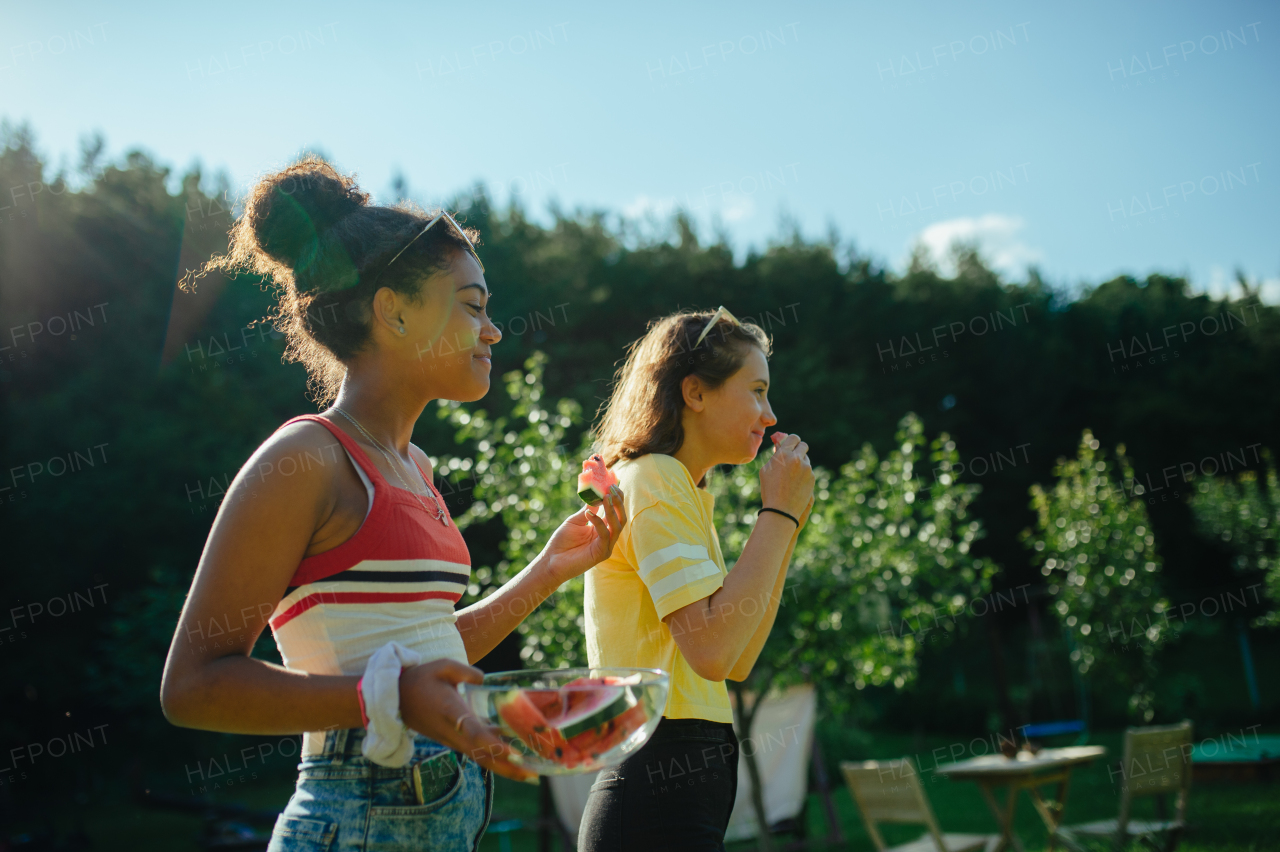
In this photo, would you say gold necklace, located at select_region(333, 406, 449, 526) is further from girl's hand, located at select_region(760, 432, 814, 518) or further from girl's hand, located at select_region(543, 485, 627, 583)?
girl's hand, located at select_region(760, 432, 814, 518)

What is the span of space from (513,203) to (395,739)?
23.3 meters

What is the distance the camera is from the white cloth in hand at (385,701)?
40.1 inches

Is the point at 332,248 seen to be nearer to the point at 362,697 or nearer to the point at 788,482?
the point at 362,697

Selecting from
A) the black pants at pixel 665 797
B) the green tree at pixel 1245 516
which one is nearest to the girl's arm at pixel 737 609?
the black pants at pixel 665 797

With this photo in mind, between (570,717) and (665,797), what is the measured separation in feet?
2.69

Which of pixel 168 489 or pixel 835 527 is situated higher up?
pixel 168 489

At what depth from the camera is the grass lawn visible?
7.84 metres

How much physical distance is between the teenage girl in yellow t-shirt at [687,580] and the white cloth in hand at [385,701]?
2.77ft

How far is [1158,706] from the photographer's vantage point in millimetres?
14602

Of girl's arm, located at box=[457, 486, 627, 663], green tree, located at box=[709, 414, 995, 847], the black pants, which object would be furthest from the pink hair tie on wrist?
green tree, located at box=[709, 414, 995, 847]

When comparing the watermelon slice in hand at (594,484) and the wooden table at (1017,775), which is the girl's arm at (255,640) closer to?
the watermelon slice in hand at (594,484)

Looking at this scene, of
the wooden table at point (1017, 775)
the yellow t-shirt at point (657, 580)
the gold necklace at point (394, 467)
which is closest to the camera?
the gold necklace at point (394, 467)

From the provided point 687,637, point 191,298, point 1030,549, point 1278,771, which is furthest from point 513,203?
point 687,637

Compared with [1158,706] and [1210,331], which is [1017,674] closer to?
[1158,706]
